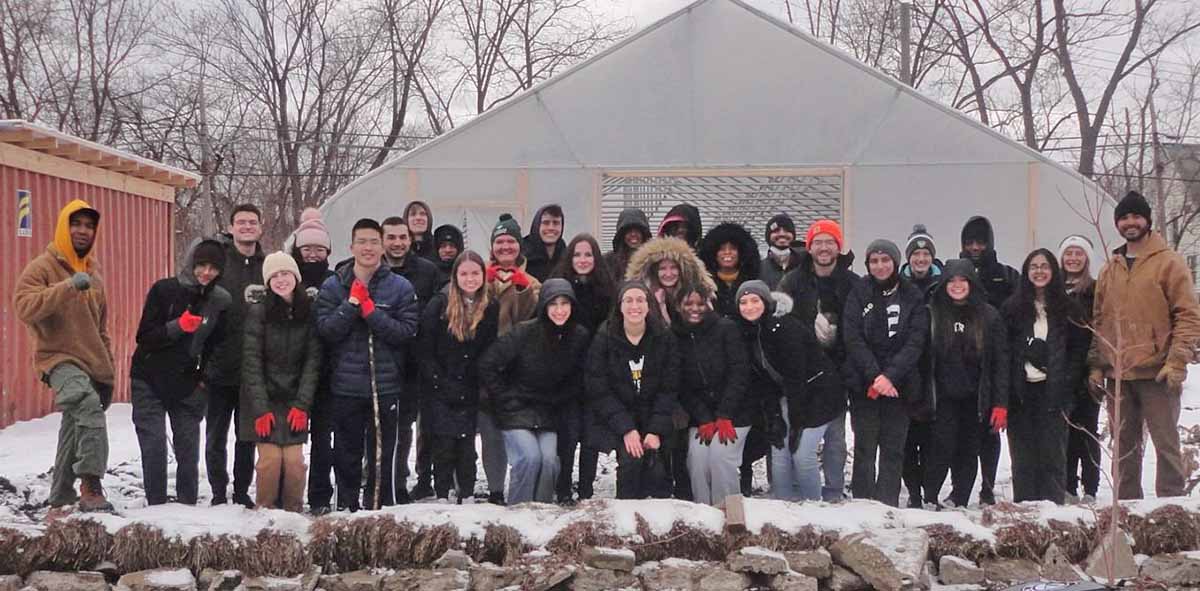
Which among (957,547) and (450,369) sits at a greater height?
(450,369)

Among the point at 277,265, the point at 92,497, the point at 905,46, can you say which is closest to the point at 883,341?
the point at 277,265

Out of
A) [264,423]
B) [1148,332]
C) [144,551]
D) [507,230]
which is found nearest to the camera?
[144,551]

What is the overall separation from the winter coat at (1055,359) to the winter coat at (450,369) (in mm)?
2698

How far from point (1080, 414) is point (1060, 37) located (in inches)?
845

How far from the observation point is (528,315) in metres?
5.24

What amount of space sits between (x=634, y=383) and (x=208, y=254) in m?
2.19

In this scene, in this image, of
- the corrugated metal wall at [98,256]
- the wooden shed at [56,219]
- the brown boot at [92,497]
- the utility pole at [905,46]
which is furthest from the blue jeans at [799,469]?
the utility pole at [905,46]

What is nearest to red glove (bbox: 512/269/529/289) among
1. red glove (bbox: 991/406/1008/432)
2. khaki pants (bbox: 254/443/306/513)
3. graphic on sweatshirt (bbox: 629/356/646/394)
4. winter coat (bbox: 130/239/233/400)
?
graphic on sweatshirt (bbox: 629/356/646/394)

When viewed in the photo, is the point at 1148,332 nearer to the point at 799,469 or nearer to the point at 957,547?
the point at 957,547

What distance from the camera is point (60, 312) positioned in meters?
4.76

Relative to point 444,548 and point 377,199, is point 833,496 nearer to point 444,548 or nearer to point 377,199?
→ point 444,548

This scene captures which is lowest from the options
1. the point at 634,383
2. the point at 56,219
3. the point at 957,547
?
the point at 957,547

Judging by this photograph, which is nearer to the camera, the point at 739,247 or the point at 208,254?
the point at 208,254

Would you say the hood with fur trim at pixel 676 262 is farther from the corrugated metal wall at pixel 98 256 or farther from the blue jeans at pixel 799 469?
the corrugated metal wall at pixel 98 256
